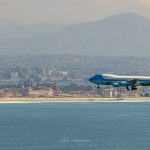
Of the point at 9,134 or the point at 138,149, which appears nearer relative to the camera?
the point at 138,149

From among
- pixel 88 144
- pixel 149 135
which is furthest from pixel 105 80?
pixel 149 135

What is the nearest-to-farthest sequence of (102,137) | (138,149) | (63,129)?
(138,149), (102,137), (63,129)

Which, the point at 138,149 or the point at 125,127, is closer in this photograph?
the point at 138,149

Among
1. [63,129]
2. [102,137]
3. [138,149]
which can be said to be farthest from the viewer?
[63,129]

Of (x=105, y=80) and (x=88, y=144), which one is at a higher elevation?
(x=105, y=80)

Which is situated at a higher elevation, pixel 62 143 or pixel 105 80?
pixel 105 80

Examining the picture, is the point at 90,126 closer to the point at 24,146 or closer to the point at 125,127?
the point at 125,127

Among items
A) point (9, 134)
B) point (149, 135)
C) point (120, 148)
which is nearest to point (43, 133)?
point (9, 134)

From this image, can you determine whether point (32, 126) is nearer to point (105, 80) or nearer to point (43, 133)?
point (43, 133)
